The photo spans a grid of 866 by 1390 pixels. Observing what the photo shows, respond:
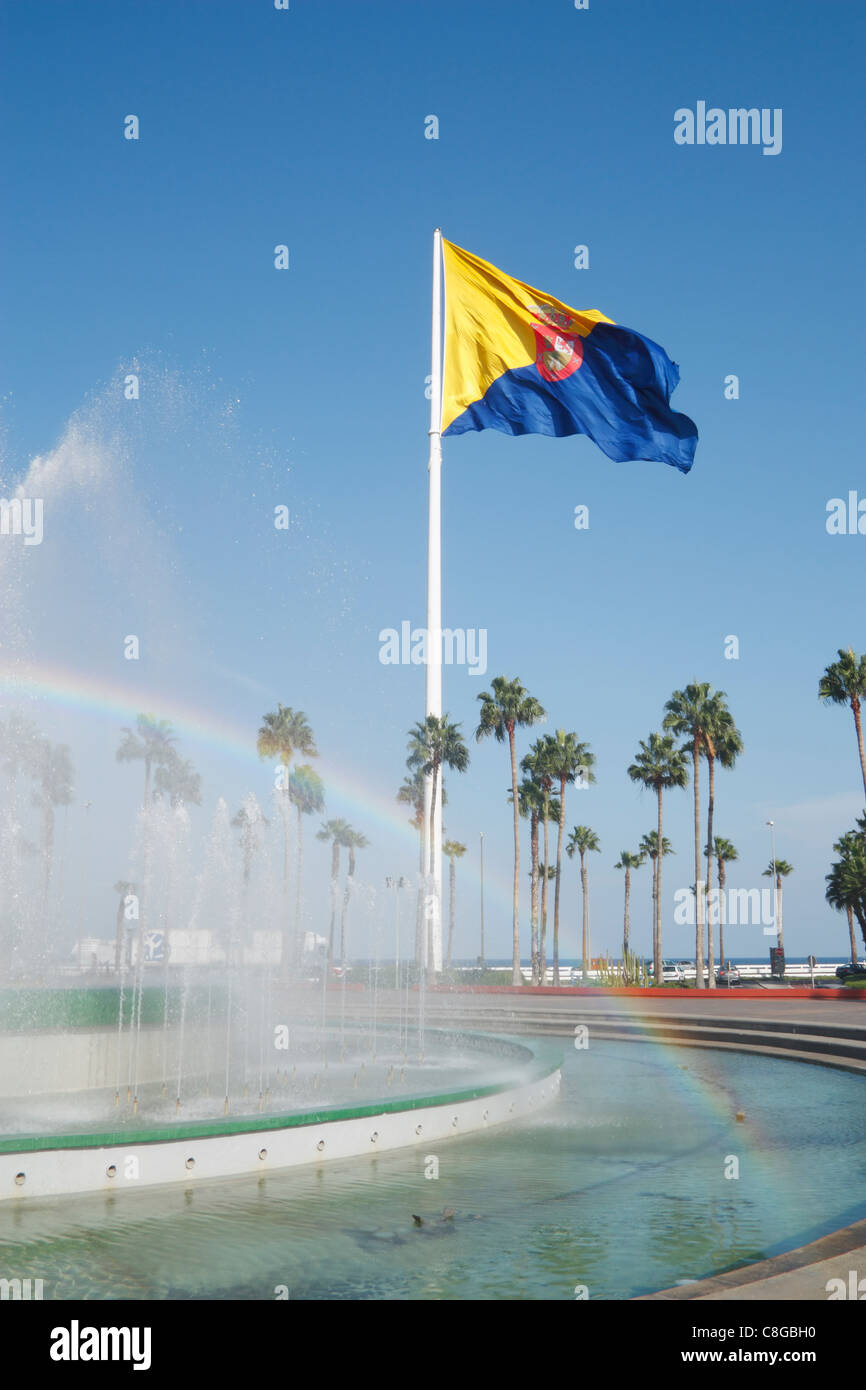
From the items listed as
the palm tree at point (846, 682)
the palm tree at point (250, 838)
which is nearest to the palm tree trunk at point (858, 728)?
the palm tree at point (846, 682)

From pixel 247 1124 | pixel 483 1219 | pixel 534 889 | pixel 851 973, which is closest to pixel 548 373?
pixel 247 1124

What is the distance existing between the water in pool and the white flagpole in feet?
69.6

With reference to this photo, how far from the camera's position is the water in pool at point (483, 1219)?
6434mm

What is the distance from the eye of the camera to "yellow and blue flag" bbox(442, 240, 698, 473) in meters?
27.0

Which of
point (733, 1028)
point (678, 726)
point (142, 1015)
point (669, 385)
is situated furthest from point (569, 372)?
point (678, 726)

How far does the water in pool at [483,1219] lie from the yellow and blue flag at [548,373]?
18.7 metres

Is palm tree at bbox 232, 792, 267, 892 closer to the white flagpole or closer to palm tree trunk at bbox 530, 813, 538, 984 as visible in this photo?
the white flagpole

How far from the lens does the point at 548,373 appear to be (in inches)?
1123

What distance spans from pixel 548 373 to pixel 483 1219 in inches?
949
